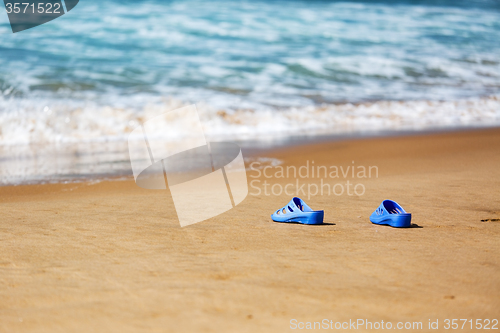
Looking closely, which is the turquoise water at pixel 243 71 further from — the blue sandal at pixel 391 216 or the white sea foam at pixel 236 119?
the blue sandal at pixel 391 216

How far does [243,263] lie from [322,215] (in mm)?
890

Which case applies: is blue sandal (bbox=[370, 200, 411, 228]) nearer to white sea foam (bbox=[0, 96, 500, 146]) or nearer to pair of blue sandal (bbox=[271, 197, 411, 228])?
pair of blue sandal (bbox=[271, 197, 411, 228])

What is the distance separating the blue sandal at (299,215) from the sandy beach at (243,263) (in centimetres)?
7

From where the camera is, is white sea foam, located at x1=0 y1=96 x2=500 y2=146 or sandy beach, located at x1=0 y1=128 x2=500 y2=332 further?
white sea foam, located at x1=0 y1=96 x2=500 y2=146

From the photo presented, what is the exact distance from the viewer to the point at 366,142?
6.18m

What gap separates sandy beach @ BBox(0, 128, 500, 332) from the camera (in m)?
1.75

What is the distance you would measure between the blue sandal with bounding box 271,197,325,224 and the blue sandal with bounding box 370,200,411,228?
36cm

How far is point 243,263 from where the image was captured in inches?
89.3

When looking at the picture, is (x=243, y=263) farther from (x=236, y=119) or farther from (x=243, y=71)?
(x=243, y=71)

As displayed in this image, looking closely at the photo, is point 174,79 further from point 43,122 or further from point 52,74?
point 43,122

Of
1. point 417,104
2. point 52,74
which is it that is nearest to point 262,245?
point 417,104

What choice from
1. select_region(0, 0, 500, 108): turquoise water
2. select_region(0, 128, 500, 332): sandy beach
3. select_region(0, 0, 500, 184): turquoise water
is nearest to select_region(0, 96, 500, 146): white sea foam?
select_region(0, 0, 500, 184): turquoise water

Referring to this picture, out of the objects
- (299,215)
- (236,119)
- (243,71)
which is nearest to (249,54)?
(243,71)

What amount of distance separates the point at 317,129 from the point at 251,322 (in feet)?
Result: 19.8
